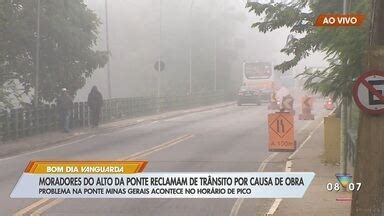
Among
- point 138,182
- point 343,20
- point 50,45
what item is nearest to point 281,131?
point 343,20

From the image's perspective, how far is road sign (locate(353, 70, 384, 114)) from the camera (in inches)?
252

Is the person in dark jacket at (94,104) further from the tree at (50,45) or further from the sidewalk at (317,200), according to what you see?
the sidewalk at (317,200)

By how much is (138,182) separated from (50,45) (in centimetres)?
2050

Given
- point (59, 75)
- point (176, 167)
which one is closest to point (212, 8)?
point (59, 75)

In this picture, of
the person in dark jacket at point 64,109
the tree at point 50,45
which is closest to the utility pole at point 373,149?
the person in dark jacket at point 64,109

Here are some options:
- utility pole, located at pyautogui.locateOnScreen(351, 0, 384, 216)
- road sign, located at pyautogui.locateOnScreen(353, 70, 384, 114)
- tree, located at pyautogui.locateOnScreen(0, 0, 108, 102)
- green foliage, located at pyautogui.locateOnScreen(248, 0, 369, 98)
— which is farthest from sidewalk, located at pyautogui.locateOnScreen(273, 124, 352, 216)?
tree, located at pyautogui.locateOnScreen(0, 0, 108, 102)

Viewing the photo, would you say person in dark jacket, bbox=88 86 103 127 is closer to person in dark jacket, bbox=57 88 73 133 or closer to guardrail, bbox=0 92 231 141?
guardrail, bbox=0 92 231 141

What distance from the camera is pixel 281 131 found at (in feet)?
52.7

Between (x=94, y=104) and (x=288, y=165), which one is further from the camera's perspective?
(x=94, y=104)

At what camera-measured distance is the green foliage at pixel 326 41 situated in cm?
903

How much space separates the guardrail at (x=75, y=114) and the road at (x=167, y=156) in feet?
8.16

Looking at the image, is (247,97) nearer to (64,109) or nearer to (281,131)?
(64,109)

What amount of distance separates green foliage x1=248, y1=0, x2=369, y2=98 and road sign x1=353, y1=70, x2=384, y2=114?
203cm

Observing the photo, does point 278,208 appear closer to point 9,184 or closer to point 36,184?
point 36,184
